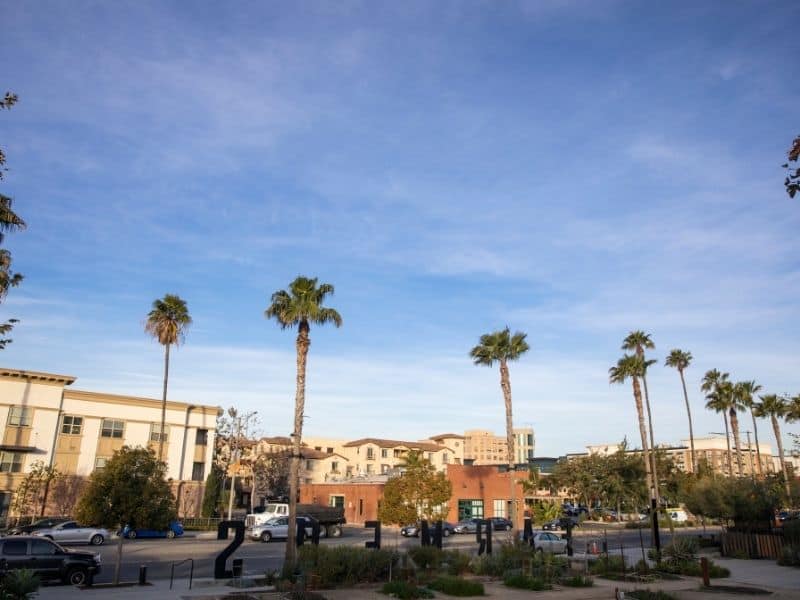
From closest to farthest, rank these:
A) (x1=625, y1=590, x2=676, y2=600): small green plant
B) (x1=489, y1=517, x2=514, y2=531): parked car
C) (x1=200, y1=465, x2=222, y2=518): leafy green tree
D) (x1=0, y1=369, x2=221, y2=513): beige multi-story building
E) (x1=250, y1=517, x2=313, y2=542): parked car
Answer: (x1=625, y1=590, x2=676, y2=600): small green plant
(x1=250, y1=517, x2=313, y2=542): parked car
(x1=0, y1=369, x2=221, y2=513): beige multi-story building
(x1=489, y1=517, x2=514, y2=531): parked car
(x1=200, y1=465, x2=222, y2=518): leafy green tree

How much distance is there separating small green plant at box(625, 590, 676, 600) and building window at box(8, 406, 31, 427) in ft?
157

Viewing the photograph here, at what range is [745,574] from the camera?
27203 millimetres

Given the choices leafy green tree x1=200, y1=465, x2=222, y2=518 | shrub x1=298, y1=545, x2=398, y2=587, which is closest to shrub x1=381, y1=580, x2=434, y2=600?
shrub x1=298, y1=545, x2=398, y2=587

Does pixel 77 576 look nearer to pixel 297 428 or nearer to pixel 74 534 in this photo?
pixel 297 428

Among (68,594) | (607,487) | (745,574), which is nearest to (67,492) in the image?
(68,594)

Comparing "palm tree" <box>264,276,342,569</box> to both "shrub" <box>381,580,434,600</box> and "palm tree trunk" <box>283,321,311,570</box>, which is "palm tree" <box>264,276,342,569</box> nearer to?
"palm tree trunk" <box>283,321,311,570</box>

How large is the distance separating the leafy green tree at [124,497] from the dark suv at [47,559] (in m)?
1.08

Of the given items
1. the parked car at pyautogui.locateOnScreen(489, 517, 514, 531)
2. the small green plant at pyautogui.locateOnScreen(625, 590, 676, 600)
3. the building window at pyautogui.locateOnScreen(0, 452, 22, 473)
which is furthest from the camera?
the parked car at pyautogui.locateOnScreen(489, 517, 514, 531)

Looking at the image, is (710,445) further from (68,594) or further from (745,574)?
(68,594)

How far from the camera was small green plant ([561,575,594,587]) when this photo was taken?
930 inches

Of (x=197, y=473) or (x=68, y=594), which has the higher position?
(x=197, y=473)

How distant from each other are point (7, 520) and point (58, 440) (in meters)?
7.23

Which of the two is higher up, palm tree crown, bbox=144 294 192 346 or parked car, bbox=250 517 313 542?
palm tree crown, bbox=144 294 192 346

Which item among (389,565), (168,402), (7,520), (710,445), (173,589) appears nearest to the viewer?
(173,589)
